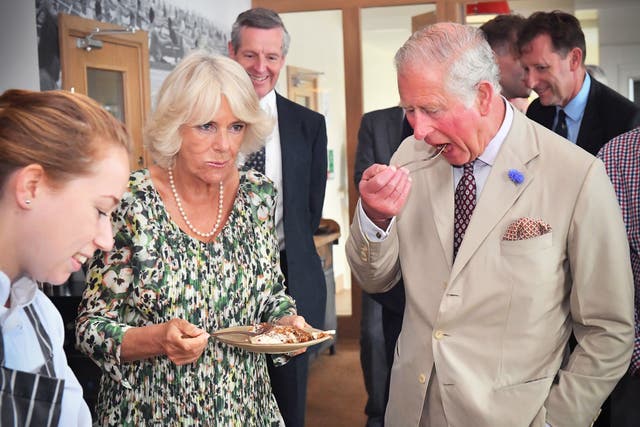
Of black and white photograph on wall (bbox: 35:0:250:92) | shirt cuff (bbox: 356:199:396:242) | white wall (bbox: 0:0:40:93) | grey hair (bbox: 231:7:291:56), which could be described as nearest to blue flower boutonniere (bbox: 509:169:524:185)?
shirt cuff (bbox: 356:199:396:242)

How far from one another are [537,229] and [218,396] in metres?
0.90

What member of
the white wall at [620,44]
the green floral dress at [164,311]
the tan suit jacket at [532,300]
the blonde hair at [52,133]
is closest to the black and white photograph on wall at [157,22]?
the green floral dress at [164,311]

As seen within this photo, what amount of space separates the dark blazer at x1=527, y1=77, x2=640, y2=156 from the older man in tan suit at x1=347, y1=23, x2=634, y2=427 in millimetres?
1094

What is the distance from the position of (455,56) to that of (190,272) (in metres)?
0.85

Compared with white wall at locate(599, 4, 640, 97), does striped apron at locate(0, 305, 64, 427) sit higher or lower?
lower

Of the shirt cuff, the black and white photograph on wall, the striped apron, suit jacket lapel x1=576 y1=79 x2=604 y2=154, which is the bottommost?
the striped apron

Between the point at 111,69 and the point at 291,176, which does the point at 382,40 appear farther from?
the point at 291,176

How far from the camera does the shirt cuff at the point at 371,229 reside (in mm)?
2035

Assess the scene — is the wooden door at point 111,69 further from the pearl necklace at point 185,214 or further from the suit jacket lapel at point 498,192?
the suit jacket lapel at point 498,192

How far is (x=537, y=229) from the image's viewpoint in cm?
189

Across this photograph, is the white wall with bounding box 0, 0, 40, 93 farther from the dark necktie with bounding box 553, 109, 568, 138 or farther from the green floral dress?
the dark necktie with bounding box 553, 109, 568, 138

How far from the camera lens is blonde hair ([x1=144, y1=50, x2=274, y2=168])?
2160 mm

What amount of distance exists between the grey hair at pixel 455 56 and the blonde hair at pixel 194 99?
0.47 m

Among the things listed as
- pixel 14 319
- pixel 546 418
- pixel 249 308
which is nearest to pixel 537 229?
pixel 546 418
